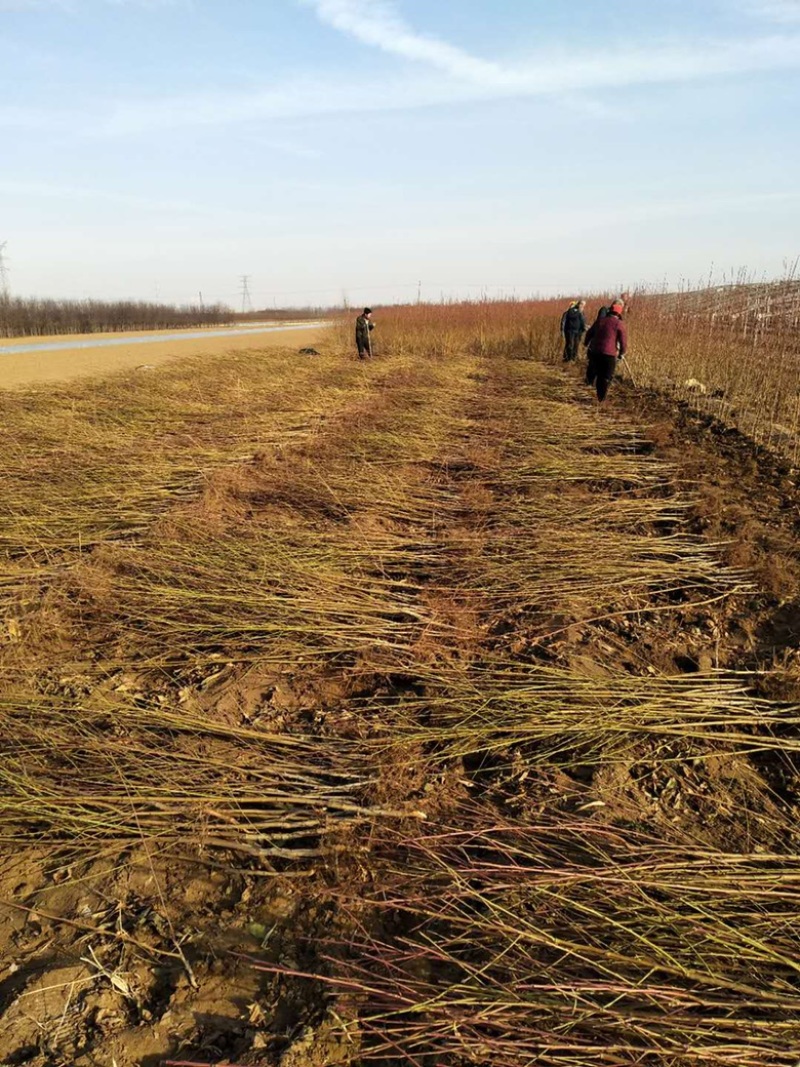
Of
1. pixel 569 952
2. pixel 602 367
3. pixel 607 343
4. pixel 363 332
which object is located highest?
pixel 363 332

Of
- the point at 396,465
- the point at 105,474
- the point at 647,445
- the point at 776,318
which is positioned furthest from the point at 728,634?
the point at 776,318

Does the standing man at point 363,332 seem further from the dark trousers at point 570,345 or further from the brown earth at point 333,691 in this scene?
the brown earth at point 333,691

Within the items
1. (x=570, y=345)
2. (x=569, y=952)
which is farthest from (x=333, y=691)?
(x=570, y=345)

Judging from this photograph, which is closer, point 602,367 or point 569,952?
point 569,952

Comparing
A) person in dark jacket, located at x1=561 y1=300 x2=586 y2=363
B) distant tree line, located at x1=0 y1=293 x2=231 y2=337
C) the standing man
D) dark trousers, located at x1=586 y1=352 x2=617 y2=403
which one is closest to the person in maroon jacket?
dark trousers, located at x1=586 y1=352 x2=617 y2=403

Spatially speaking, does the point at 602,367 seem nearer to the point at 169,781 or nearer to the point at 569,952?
the point at 169,781

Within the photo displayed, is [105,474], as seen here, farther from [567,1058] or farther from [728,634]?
[567,1058]

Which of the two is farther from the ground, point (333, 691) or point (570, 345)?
point (570, 345)

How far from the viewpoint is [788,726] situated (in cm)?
A: 229

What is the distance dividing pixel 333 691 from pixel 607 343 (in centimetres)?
706

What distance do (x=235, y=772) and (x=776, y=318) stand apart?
52.1ft

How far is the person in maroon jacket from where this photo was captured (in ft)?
25.6

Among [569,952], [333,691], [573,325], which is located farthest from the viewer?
[573,325]

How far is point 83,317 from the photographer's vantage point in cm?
4719
